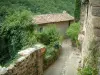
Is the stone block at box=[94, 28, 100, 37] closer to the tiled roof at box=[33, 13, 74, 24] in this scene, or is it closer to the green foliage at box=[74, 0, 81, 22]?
the green foliage at box=[74, 0, 81, 22]

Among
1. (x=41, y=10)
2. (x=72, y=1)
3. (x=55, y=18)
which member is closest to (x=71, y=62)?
(x=55, y=18)

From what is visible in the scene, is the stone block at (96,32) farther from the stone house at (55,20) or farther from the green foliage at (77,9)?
the stone house at (55,20)

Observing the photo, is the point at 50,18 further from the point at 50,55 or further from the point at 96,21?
the point at 96,21

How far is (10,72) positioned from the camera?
8.16m

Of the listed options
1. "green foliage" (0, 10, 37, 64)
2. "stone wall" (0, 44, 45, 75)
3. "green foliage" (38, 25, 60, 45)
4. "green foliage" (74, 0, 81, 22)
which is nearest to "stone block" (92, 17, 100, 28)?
"stone wall" (0, 44, 45, 75)

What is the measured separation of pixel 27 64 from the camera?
951 centimetres

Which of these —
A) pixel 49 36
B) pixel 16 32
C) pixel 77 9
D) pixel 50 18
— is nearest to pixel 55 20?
pixel 50 18

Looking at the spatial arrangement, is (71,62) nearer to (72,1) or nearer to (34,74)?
(34,74)

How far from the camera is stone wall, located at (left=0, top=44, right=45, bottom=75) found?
327 inches

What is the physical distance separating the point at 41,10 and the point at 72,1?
25.2ft

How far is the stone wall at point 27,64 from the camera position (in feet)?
27.3

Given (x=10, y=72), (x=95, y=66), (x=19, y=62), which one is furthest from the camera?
(x=19, y=62)

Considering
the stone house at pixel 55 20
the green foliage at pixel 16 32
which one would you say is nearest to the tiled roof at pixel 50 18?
the stone house at pixel 55 20

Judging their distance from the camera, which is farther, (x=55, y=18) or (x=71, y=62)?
(x=55, y=18)
